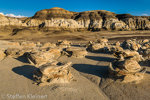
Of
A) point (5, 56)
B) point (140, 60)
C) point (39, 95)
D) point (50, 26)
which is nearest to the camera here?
point (39, 95)

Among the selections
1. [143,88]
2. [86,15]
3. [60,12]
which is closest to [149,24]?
[86,15]

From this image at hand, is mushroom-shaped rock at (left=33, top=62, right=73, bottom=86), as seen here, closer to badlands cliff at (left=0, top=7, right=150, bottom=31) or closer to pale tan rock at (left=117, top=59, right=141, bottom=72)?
pale tan rock at (left=117, top=59, right=141, bottom=72)

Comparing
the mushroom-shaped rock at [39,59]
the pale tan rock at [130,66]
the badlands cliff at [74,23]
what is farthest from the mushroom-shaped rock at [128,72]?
the badlands cliff at [74,23]

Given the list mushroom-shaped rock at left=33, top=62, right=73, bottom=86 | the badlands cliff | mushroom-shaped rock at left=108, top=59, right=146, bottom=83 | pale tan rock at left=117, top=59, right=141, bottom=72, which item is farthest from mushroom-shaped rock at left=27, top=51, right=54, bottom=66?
the badlands cliff

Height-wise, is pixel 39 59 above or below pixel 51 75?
above

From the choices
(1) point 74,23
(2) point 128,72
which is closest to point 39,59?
(2) point 128,72

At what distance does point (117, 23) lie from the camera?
4866 cm

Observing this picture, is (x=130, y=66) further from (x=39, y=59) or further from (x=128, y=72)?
(x=39, y=59)

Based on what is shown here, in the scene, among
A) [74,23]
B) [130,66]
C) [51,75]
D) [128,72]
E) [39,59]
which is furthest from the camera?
[74,23]

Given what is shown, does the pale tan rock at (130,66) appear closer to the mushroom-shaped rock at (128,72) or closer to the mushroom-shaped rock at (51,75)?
the mushroom-shaped rock at (128,72)

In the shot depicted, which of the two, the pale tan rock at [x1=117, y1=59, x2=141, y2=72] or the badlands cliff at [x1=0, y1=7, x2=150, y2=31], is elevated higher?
the badlands cliff at [x1=0, y1=7, x2=150, y2=31]

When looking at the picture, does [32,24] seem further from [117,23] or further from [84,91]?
[84,91]

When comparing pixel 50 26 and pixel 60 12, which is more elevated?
pixel 60 12

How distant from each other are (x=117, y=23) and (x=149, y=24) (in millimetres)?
13961
